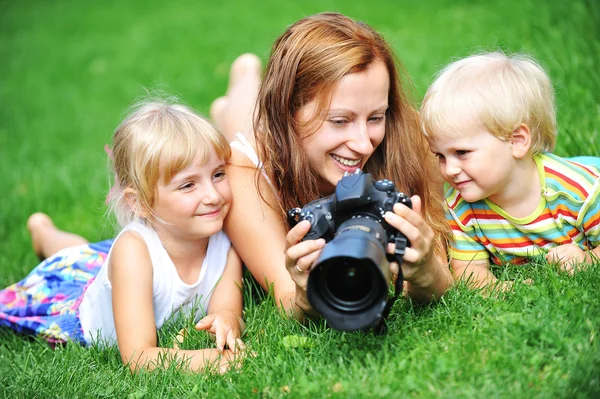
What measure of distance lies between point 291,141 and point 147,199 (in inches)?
26.0

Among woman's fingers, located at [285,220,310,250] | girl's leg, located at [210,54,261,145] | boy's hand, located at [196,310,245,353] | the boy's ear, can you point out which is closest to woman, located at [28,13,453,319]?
boy's hand, located at [196,310,245,353]

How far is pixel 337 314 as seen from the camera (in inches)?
89.3

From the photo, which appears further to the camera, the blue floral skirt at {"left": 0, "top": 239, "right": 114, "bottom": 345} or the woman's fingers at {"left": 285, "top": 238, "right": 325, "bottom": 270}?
the blue floral skirt at {"left": 0, "top": 239, "right": 114, "bottom": 345}

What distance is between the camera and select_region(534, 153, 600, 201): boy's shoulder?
289cm

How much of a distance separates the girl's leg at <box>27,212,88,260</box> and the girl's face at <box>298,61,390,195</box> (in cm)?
202

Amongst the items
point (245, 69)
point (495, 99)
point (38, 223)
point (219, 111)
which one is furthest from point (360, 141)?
point (38, 223)

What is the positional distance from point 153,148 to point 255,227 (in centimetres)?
56

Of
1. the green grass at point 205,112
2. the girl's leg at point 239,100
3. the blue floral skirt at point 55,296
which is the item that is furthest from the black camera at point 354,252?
the girl's leg at point 239,100

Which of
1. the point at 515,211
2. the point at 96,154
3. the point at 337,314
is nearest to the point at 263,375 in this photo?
the point at 337,314

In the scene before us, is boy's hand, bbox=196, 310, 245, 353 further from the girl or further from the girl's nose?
the girl's nose

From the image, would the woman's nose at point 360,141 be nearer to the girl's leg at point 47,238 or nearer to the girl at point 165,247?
the girl at point 165,247

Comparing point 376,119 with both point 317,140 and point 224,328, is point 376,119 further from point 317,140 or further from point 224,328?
point 224,328

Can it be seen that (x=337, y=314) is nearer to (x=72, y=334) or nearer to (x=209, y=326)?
(x=209, y=326)

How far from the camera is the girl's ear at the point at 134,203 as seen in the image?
3.09 metres
